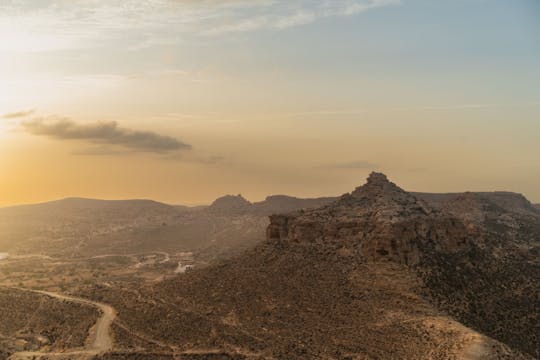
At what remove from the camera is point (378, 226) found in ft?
202

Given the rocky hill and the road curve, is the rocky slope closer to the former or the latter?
the rocky hill

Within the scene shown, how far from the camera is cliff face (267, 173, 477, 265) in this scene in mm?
59281

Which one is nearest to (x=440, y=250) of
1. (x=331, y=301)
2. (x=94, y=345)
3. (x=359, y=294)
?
(x=359, y=294)

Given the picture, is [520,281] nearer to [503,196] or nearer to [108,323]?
[108,323]

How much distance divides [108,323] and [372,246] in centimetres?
3272

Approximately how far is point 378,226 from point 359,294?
9832mm

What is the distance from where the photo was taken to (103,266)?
138m

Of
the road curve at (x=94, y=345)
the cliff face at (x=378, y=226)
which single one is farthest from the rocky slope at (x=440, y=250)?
the road curve at (x=94, y=345)

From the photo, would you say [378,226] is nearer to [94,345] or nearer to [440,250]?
[440,250]

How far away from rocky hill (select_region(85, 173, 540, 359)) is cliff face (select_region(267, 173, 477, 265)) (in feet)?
0.52

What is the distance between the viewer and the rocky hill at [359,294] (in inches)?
1834

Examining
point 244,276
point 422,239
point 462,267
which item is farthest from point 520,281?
point 244,276

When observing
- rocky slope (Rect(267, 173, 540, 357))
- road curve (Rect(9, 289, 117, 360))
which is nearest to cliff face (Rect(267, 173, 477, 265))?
rocky slope (Rect(267, 173, 540, 357))

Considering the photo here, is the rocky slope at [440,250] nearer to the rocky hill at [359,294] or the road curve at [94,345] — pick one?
the rocky hill at [359,294]
